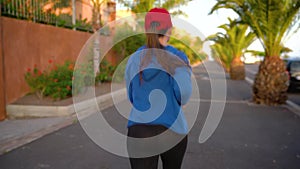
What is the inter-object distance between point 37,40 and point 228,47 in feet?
49.0

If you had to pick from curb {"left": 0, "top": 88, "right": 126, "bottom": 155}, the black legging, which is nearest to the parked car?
curb {"left": 0, "top": 88, "right": 126, "bottom": 155}

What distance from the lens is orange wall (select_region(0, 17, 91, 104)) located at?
21.1ft

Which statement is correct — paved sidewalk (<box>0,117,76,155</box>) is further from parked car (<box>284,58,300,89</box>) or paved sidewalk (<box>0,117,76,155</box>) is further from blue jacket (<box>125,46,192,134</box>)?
parked car (<box>284,58,300,89</box>)

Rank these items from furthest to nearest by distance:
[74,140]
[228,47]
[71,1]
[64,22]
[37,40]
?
[228,47], [71,1], [64,22], [37,40], [74,140]

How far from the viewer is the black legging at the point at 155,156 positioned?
1.87 meters

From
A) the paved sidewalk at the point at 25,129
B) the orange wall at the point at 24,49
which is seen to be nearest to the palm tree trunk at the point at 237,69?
the orange wall at the point at 24,49

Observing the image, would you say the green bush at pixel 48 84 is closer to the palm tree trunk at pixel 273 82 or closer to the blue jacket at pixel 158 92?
the blue jacket at pixel 158 92

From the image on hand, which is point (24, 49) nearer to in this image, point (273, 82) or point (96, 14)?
point (96, 14)

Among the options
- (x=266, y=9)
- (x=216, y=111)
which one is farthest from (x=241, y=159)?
(x=266, y=9)

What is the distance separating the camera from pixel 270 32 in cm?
876

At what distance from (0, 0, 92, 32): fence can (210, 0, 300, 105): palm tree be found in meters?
5.32

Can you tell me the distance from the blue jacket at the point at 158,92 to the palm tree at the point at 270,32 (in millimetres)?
7586

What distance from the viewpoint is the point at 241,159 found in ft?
13.5

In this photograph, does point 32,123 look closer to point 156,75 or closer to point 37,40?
point 37,40
